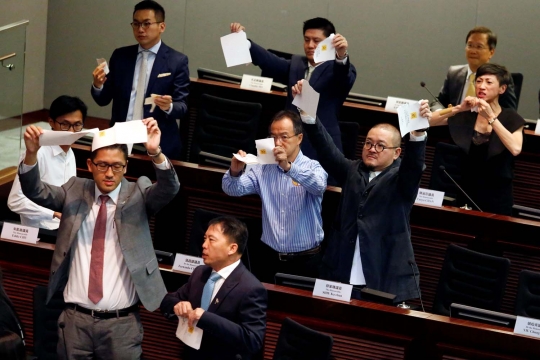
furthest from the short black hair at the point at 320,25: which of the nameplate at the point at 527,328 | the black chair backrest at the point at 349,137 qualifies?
the nameplate at the point at 527,328

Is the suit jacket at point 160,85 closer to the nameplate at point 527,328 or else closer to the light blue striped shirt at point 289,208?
the light blue striped shirt at point 289,208

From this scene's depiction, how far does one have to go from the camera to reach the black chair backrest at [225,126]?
17.2 ft

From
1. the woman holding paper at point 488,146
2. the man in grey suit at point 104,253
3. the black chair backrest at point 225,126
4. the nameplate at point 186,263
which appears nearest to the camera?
the man in grey suit at point 104,253

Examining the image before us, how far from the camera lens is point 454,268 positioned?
4.20m

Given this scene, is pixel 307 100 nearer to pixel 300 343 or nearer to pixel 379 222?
pixel 379 222

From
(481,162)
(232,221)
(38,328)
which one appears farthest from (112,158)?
(481,162)

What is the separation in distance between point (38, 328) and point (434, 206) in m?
2.02

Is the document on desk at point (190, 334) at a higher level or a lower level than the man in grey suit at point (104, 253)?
lower

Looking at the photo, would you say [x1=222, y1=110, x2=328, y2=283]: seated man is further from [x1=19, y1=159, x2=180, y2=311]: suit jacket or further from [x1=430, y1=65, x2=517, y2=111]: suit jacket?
[x1=430, y1=65, x2=517, y2=111]: suit jacket

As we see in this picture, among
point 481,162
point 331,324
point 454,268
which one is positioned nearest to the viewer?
point 331,324

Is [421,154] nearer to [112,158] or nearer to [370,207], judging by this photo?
[370,207]

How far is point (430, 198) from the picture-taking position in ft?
14.7

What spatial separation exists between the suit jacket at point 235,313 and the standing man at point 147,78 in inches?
64.5

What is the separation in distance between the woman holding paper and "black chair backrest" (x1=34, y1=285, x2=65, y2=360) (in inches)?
84.7
